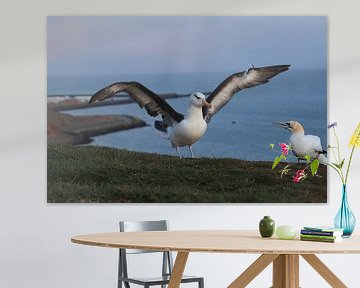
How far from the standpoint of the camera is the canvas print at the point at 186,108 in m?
6.77

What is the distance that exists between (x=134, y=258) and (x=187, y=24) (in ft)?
6.05

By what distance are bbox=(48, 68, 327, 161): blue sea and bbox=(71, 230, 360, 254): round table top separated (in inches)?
67.9

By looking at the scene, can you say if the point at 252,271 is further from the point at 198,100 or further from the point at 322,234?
the point at 198,100

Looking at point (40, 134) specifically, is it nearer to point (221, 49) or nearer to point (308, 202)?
point (221, 49)

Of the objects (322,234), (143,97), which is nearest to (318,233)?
(322,234)

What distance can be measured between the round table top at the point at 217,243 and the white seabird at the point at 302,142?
6.07 feet

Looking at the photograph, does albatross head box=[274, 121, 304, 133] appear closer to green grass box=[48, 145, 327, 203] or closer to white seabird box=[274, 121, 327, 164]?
white seabird box=[274, 121, 327, 164]

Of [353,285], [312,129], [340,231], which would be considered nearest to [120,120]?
[312,129]

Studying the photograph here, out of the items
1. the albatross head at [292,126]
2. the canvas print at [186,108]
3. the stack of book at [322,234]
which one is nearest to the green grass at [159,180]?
the canvas print at [186,108]

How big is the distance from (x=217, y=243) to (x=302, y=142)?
2569mm

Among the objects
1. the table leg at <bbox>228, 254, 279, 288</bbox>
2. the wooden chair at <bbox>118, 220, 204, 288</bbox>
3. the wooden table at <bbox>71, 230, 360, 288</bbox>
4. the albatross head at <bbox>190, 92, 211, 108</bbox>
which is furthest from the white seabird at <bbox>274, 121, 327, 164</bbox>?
the table leg at <bbox>228, 254, 279, 288</bbox>

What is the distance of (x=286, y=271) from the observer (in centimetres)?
475

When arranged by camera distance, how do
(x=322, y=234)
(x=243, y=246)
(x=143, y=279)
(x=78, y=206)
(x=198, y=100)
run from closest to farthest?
(x=243, y=246) → (x=322, y=234) → (x=143, y=279) → (x=78, y=206) → (x=198, y=100)

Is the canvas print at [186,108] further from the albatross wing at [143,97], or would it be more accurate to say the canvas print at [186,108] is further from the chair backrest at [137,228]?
the chair backrest at [137,228]
